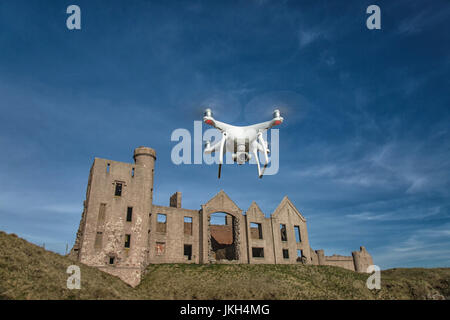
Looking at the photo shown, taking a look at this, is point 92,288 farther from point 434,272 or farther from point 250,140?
point 434,272

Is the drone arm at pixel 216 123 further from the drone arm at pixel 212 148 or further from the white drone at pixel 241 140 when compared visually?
the drone arm at pixel 212 148

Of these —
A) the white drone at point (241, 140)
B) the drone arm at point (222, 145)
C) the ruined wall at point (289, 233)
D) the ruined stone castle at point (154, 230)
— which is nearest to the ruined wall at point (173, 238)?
the ruined stone castle at point (154, 230)

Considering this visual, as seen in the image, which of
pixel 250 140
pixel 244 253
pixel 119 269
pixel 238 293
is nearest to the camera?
pixel 250 140

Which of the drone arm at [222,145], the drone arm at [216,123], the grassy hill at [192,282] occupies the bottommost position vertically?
the grassy hill at [192,282]

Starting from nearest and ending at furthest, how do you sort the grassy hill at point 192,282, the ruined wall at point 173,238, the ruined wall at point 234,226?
the grassy hill at point 192,282, the ruined wall at point 173,238, the ruined wall at point 234,226

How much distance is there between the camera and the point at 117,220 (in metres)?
29.7

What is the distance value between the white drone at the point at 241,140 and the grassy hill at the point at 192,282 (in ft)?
34.9

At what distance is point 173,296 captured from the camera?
23.2 metres

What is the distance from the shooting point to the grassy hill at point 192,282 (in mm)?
19438

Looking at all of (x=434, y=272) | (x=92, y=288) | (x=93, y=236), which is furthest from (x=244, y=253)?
(x=434, y=272)

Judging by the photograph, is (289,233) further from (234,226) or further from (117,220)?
(117,220)

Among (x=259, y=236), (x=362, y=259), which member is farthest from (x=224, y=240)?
(x=362, y=259)

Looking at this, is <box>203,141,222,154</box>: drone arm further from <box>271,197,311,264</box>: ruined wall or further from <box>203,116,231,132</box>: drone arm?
<box>271,197,311,264</box>: ruined wall

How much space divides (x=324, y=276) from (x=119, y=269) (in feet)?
70.7
